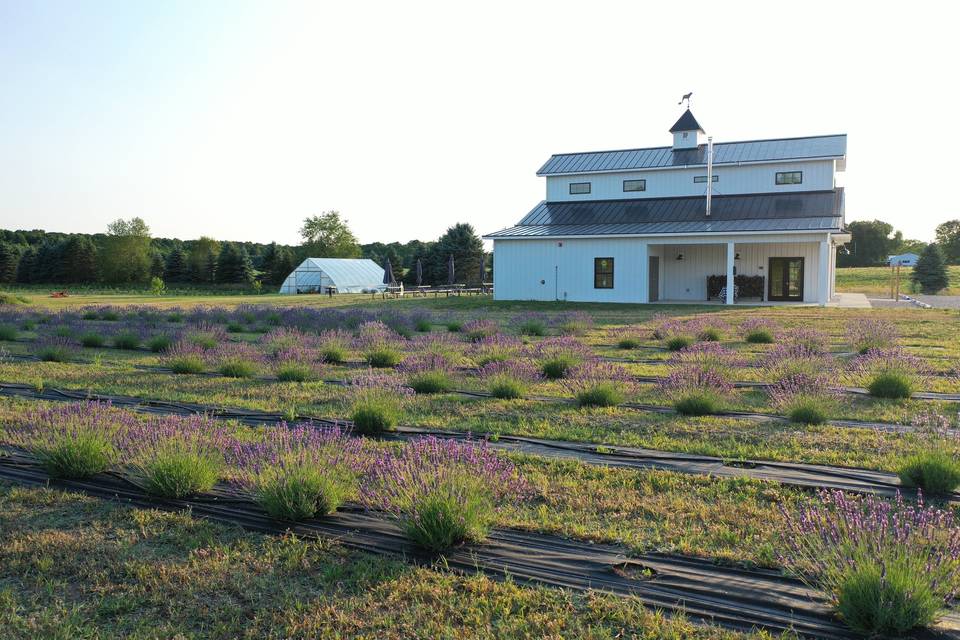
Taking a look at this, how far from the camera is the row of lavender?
3045mm

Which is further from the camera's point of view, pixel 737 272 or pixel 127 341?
pixel 737 272

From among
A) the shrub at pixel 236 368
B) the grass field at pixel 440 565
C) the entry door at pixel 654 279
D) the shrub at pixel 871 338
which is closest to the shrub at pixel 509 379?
the grass field at pixel 440 565

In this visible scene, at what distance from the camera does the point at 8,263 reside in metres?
64.4

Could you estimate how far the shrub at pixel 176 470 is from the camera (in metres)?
4.82

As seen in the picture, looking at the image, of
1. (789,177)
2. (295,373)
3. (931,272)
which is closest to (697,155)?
(789,177)

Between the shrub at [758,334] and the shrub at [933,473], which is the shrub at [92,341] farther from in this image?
the shrub at [933,473]

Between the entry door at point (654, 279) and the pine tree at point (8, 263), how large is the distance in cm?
6121

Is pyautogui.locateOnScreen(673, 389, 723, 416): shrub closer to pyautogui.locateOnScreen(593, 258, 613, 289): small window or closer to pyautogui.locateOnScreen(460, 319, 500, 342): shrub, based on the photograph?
pyautogui.locateOnScreen(460, 319, 500, 342): shrub

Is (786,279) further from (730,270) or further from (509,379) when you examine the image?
(509,379)

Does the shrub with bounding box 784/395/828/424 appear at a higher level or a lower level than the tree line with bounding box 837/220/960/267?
lower

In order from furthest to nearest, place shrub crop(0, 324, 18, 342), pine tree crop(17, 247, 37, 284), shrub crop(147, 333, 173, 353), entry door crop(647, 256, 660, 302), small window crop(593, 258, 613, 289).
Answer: pine tree crop(17, 247, 37, 284)
entry door crop(647, 256, 660, 302)
small window crop(593, 258, 613, 289)
shrub crop(0, 324, 18, 342)
shrub crop(147, 333, 173, 353)

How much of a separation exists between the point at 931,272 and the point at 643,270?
24.8 m

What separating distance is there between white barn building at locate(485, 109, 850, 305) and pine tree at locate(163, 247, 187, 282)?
45.1m

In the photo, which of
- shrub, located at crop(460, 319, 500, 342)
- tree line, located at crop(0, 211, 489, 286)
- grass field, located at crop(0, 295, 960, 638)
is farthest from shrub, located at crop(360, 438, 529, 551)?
tree line, located at crop(0, 211, 489, 286)
